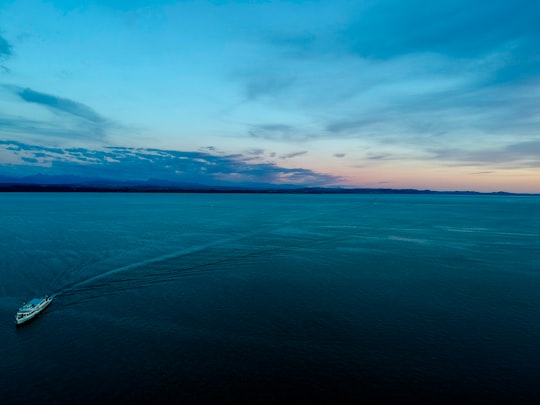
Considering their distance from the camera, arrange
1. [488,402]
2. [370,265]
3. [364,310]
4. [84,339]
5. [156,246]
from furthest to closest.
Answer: [156,246] → [370,265] → [364,310] → [84,339] → [488,402]

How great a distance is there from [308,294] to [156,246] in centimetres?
2787

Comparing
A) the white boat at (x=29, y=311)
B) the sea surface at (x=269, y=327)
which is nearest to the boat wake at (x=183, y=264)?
the sea surface at (x=269, y=327)

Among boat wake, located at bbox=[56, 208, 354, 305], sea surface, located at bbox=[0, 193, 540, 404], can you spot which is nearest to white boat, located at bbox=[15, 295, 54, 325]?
sea surface, located at bbox=[0, 193, 540, 404]

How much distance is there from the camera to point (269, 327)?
22.6 meters

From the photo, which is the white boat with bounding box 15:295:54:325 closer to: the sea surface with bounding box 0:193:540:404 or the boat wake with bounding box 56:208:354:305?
the sea surface with bounding box 0:193:540:404

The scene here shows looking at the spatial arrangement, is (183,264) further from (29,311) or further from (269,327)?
(269,327)

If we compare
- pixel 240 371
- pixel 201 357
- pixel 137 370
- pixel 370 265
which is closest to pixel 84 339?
pixel 137 370


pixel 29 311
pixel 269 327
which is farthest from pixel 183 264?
pixel 269 327

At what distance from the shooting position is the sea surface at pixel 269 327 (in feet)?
54.3

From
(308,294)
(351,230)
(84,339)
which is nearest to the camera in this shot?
(84,339)

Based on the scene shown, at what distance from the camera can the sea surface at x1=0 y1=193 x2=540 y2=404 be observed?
652 inches

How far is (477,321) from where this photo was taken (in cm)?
2347

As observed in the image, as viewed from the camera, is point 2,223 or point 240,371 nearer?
point 240,371

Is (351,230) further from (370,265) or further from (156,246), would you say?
(156,246)
